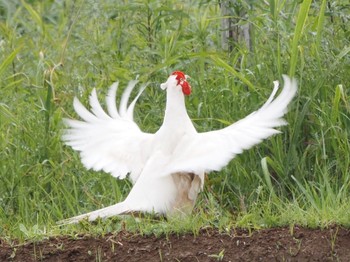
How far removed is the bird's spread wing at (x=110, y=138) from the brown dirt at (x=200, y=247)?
933 mm

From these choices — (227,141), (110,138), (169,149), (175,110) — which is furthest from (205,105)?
(227,141)

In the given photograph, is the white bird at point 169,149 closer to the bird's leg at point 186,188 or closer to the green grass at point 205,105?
the bird's leg at point 186,188

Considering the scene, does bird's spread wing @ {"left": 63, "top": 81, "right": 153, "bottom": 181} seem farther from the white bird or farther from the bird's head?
the bird's head

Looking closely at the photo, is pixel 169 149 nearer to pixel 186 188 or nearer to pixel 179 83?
pixel 186 188

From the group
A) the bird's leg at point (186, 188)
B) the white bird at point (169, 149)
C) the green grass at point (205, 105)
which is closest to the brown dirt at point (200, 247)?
the green grass at point (205, 105)

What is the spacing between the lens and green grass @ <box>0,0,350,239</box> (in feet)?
21.1

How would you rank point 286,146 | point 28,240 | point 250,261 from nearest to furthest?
1. point 250,261
2. point 28,240
3. point 286,146

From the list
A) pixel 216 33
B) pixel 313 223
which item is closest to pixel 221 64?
pixel 216 33

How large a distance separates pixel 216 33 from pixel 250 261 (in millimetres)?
2834

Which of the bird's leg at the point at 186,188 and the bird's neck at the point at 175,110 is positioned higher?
the bird's neck at the point at 175,110

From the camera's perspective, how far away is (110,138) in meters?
6.53

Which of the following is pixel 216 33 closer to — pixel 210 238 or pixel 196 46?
pixel 196 46

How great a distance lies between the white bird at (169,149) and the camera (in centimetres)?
577

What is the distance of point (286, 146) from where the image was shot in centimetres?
659
